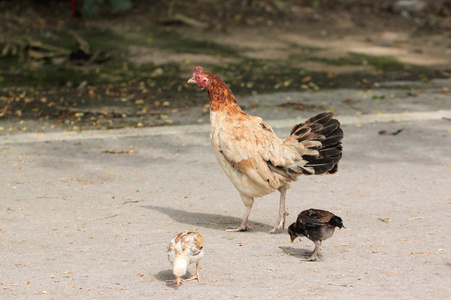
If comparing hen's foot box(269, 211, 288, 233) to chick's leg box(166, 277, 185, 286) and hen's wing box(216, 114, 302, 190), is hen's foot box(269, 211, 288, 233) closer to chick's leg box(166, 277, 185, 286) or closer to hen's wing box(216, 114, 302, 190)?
hen's wing box(216, 114, 302, 190)

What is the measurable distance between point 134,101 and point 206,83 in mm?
5487

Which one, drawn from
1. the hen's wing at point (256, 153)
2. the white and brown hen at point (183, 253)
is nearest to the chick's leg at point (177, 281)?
the white and brown hen at point (183, 253)

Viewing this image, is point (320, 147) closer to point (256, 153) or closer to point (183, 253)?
point (256, 153)

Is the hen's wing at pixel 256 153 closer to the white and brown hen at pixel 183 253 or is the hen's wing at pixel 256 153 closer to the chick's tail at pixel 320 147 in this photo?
the chick's tail at pixel 320 147

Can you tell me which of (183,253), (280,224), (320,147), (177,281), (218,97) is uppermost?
(218,97)

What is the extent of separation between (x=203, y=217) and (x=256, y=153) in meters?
0.98

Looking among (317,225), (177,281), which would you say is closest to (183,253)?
(177,281)

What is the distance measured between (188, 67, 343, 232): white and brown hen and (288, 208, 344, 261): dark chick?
607mm

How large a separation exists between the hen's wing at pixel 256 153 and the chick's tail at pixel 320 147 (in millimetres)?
86

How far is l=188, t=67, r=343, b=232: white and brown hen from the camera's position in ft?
19.0

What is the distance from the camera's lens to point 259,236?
19.6 ft

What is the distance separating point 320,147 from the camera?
19.0 ft

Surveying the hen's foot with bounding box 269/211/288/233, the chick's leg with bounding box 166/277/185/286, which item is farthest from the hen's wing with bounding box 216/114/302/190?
the chick's leg with bounding box 166/277/185/286

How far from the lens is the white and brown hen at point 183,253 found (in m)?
4.68
